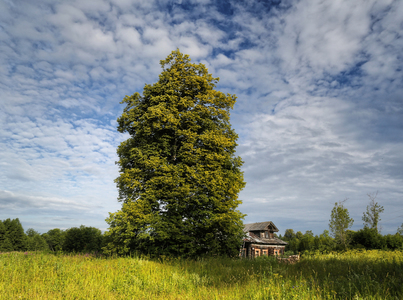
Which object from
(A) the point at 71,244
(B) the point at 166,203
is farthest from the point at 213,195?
(A) the point at 71,244

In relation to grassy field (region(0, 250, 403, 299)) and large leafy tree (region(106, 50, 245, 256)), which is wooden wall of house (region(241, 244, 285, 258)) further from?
grassy field (region(0, 250, 403, 299))

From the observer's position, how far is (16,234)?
153 ft

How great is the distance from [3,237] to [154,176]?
49061mm

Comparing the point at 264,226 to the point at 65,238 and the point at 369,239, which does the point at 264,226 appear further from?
the point at 65,238

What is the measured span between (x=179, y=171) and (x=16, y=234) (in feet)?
170

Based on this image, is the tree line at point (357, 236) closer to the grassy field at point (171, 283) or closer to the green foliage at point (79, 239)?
the grassy field at point (171, 283)

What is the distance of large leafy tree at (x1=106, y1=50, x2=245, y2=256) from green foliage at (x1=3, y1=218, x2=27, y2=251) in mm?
46624

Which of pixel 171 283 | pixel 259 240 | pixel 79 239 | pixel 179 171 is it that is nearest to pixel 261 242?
pixel 259 240

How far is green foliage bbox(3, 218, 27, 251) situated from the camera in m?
45.8

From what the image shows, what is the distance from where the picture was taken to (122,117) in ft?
52.9

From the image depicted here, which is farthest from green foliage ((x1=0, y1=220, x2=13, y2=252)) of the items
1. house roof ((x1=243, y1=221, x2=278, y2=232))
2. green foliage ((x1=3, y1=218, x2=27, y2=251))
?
house roof ((x1=243, y1=221, x2=278, y2=232))

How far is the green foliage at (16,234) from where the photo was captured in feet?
150

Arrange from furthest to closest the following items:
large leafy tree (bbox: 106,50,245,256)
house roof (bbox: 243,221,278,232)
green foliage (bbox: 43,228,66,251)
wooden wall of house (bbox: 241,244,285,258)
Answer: green foliage (bbox: 43,228,66,251)
house roof (bbox: 243,221,278,232)
wooden wall of house (bbox: 241,244,285,258)
large leafy tree (bbox: 106,50,245,256)

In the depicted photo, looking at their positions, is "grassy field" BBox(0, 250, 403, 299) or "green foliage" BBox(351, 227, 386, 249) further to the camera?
"green foliage" BBox(351, 227, 386, 249)
